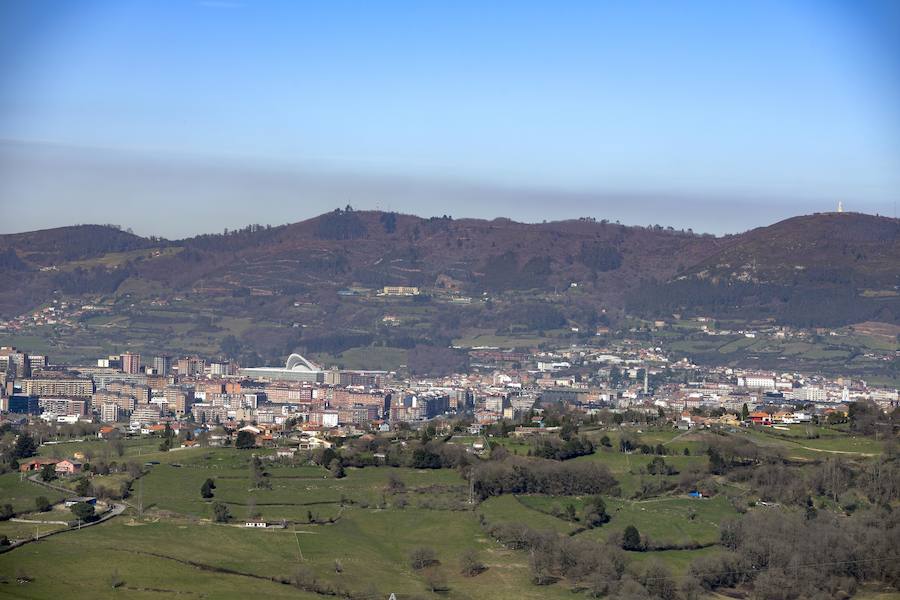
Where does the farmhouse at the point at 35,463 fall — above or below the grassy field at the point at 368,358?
below

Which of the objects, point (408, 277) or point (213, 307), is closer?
point (213, 307)

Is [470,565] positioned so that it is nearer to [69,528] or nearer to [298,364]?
[69,528]

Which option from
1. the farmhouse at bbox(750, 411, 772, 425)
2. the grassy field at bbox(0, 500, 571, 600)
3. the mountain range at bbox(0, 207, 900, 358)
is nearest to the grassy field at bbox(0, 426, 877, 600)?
the grassy field at bbox(0, 500, 571, 600)

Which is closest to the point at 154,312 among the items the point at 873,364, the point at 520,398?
the point at 520,398

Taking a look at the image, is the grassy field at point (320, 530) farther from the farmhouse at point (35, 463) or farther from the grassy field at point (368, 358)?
the grassy field at point (368, 358)

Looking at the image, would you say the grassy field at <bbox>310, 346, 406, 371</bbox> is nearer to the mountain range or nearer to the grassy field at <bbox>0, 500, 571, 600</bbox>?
the mountain range

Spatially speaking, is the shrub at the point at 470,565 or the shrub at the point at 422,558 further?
the shrub at the point at 422,558

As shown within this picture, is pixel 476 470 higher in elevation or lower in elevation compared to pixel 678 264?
lower

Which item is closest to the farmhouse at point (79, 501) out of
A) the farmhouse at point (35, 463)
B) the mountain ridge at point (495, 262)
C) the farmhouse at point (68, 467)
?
the farmhouse at point (68, 467)

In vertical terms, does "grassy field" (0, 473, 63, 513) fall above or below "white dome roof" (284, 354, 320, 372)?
below

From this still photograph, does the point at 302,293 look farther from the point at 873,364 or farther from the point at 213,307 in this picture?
the point at 873,364

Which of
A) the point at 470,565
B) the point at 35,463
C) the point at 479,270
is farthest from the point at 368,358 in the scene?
the point at 470,565
